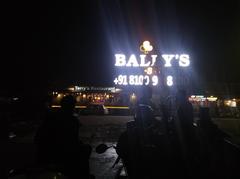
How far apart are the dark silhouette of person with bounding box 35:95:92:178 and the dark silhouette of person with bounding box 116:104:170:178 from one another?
39.5 inches

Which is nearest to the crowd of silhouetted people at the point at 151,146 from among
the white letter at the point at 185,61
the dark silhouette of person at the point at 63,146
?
the dark silhouette of person at the point at 63,146

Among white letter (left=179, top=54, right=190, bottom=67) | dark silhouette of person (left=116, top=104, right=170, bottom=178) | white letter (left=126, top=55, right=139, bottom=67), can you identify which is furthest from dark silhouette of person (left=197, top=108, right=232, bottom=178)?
white letter (left=179, top=54, right=190, bottom=67)

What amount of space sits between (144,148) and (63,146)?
1.42 metres

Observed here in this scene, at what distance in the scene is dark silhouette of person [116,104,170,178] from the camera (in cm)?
621

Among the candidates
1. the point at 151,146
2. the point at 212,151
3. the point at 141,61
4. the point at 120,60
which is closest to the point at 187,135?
the point at 212,151

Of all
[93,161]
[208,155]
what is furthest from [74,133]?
[93,161]

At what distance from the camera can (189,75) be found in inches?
1829

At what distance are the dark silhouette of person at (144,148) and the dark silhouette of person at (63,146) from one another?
1.00 meters

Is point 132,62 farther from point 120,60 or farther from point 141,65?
point 120,60

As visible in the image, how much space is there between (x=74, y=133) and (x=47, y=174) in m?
1.45

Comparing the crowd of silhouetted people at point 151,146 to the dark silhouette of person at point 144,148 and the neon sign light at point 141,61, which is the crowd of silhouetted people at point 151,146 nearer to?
the dark silhouette of person at point 144,148

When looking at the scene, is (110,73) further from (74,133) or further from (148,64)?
(74,133)

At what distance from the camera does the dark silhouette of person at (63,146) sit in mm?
5383

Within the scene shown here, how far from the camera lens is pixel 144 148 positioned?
6246 millimetres
